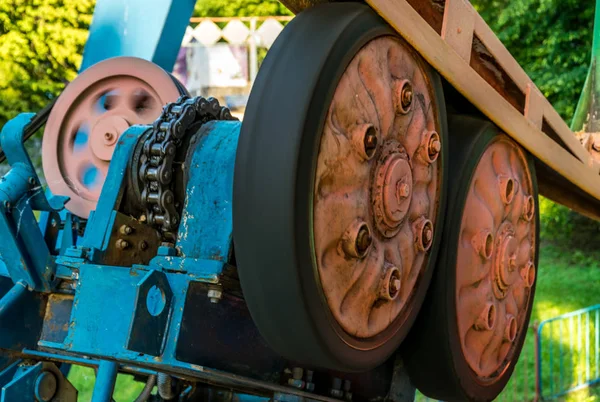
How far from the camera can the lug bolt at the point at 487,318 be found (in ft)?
8.15

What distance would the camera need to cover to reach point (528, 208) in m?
2.79

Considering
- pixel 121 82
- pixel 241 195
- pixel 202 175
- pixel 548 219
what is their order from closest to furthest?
pixel 241 195, pixel 202 175, pixel 121 82, pixel 548 219

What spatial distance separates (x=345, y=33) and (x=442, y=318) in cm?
89

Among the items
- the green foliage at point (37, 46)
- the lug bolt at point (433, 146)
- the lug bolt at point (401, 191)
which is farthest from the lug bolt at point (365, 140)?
the green foliage at point (37, 46)

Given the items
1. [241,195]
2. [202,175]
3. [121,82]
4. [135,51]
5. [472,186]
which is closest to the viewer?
[241,195]

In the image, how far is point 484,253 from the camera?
2459 millimetres

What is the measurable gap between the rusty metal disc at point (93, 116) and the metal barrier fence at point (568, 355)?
491cm

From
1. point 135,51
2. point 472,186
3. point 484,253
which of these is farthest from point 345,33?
point 135,51

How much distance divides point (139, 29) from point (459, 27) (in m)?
2.25

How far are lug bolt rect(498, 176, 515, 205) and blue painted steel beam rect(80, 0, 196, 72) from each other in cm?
219

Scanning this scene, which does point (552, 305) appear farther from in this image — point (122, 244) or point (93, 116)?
point (122, 244)

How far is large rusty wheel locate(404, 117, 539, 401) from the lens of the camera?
2.32 m

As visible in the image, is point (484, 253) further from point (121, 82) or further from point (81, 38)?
point (81, 38)

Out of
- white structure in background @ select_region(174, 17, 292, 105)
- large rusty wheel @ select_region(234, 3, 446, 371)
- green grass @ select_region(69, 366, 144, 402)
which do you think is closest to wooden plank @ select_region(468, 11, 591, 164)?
large rusty wheel @ select_region(234, 3, 446, 371)
